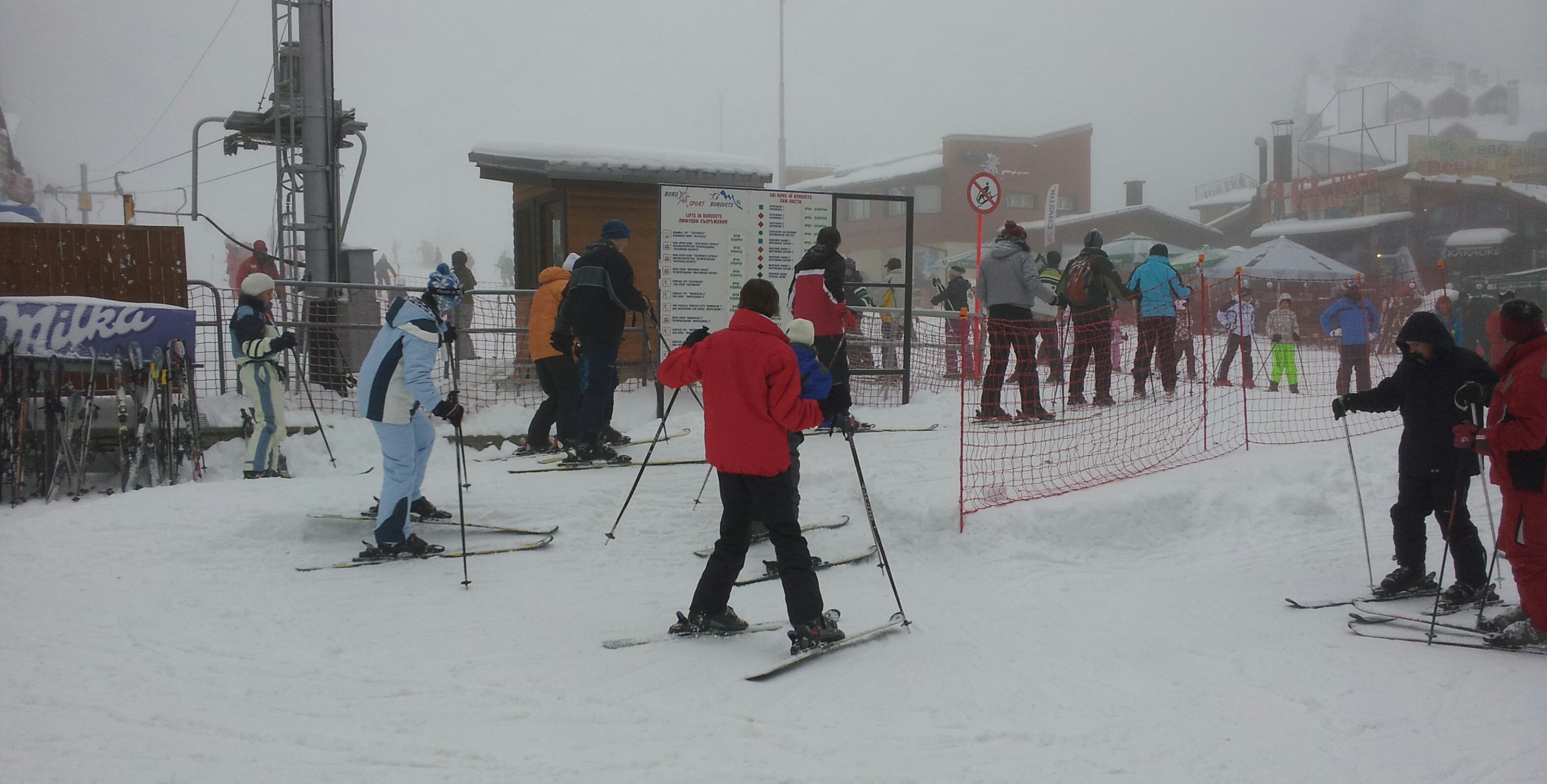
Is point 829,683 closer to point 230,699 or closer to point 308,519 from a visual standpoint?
point 230,699

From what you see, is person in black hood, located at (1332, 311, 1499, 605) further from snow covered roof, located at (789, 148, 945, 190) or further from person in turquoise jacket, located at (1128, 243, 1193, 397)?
snow covered roof, located at (789, 148, 945, 190)

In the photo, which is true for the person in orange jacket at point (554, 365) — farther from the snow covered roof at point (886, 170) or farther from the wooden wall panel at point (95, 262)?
the snow covered roof at point (886, 170)

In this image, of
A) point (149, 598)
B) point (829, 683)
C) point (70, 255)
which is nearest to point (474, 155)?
point (70, 255)

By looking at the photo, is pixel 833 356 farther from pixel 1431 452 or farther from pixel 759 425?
pixel 1431 452

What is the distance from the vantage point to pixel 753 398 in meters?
4.63

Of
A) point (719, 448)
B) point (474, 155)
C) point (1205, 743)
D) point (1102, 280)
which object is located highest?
point (474, 155)

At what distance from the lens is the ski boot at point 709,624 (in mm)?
4969

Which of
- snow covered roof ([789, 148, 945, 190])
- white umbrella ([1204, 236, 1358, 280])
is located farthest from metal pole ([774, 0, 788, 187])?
white umbrella ([1204, 236, 1358, 280])

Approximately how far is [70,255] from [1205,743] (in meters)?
10.6

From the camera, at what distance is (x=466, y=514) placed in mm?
7070

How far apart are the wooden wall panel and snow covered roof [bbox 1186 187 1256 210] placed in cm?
4476

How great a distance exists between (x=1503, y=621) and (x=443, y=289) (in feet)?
19.8

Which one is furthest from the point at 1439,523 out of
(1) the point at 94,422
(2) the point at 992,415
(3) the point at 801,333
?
(1) the point at 94,422

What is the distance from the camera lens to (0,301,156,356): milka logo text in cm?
861
